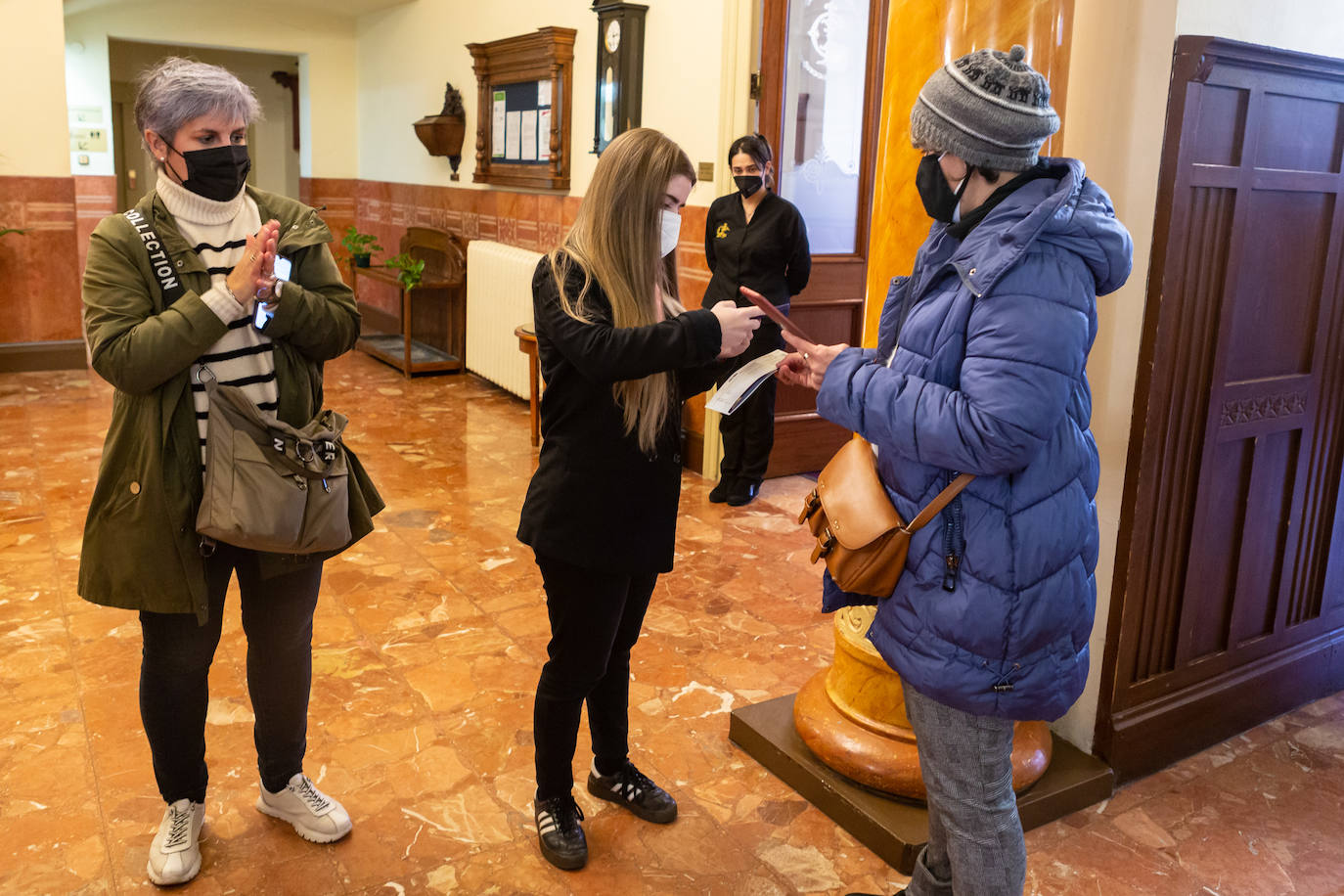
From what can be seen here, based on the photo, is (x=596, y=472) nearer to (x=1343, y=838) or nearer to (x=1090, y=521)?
(x=1090, y=521)

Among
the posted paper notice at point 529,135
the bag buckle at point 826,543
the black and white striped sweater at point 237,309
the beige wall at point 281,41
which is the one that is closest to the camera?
the bag buckle at point 826,543

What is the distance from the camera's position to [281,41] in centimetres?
927

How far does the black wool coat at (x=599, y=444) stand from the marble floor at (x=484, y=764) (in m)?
0.75

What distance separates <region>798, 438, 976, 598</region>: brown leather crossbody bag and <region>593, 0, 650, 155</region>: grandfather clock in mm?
4017

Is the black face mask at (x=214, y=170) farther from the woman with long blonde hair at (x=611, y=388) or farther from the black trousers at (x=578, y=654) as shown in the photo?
the black trousers at (x=578, y=654)

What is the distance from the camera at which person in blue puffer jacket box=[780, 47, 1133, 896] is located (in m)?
1.54

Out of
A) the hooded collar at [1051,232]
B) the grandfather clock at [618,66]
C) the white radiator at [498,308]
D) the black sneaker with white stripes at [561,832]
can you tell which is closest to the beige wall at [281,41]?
the white radiator at [498,308]

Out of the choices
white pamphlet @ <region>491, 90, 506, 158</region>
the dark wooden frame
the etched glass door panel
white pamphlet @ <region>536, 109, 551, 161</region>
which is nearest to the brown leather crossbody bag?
the etched glass door panel

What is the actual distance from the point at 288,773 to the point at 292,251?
44.0 inches

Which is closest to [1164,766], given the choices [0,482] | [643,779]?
[643,779]

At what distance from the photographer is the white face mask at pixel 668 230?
2.06 m

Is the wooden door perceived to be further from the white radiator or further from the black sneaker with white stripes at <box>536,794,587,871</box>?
the black sneaker with white stripes at <box>536,794,587,871</box>

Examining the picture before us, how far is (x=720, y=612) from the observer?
3660mm

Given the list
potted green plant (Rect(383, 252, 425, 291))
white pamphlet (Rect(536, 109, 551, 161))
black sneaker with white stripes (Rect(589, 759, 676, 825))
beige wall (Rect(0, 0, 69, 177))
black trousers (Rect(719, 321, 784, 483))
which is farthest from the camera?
potted green plant (Rect(383, 252, 425, 291))
